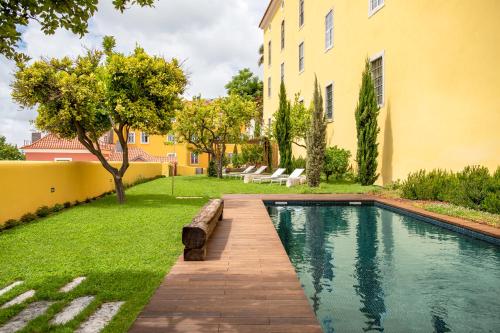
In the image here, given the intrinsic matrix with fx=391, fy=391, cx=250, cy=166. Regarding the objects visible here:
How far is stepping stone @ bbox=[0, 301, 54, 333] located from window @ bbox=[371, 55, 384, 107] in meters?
15.4

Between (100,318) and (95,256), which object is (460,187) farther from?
(100,318)

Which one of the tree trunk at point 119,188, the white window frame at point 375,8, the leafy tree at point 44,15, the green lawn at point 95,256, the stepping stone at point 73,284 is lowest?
the stepping stone at point 73,284

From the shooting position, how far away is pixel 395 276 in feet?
19.0

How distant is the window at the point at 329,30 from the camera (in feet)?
71.2

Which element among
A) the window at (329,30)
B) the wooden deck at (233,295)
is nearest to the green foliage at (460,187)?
the wooden deck at (233,295)

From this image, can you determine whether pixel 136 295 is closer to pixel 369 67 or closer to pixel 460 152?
pixel 460 152

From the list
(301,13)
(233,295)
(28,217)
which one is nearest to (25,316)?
(233,295)

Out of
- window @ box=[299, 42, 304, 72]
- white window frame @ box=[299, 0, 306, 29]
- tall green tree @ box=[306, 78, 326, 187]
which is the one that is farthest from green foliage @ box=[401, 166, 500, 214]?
white window frame @ box=[299, 0, 306, 29]

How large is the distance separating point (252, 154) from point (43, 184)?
25480 mm

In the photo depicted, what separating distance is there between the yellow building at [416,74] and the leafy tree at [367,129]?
1.37 feet

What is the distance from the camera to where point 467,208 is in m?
10.1

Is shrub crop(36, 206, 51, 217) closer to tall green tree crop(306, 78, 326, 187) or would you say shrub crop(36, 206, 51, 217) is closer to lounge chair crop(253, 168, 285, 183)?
tall green tree crop(306, 78, 326, 187)

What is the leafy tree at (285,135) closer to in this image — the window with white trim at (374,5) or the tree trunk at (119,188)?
the window with white trim at (374,5)

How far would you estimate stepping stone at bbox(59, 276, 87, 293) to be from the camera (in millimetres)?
4501
